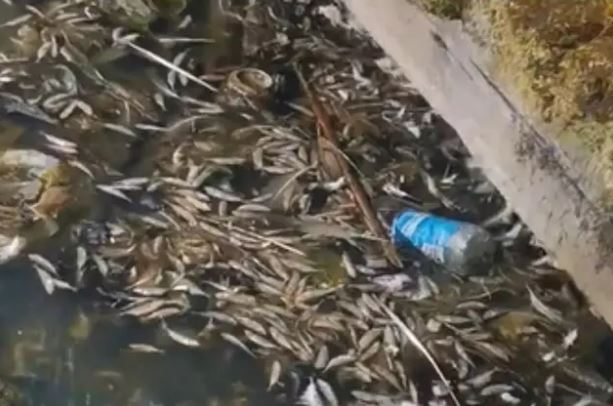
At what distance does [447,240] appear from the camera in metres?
1.65

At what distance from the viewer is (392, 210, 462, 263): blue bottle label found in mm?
1646

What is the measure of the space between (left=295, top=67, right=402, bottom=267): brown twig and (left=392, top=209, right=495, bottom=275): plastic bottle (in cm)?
2

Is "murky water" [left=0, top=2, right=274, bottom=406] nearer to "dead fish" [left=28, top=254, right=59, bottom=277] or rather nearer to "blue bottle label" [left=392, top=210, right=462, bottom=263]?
"dead fish" [left=28, top=254, right=59, bottom=277]

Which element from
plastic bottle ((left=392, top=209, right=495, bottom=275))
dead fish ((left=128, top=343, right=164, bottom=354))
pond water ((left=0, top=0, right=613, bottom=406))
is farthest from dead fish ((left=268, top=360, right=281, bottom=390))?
plastic bottle ((left=392, top=209, right=495, bottom=275))

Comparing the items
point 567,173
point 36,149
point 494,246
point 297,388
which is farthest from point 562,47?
point 36,149

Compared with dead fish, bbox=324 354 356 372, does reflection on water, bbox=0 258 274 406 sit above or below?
below

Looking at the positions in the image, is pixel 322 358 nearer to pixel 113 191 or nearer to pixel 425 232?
pixel 425 232

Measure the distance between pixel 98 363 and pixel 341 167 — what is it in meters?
0.49

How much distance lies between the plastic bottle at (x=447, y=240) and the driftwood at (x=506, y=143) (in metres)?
0.09

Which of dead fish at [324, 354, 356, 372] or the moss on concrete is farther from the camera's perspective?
dead fish at [324, 354, 356, 372]

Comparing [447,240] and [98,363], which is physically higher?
[447,240]

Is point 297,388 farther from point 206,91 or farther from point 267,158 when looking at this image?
point 206,91

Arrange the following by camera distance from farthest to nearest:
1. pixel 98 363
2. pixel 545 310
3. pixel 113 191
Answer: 1. pixel 113 191
2. pixel 545 310
3. pixel 98 363

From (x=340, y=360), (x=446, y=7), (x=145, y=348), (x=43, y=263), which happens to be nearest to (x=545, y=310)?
(x=340, y=360)
